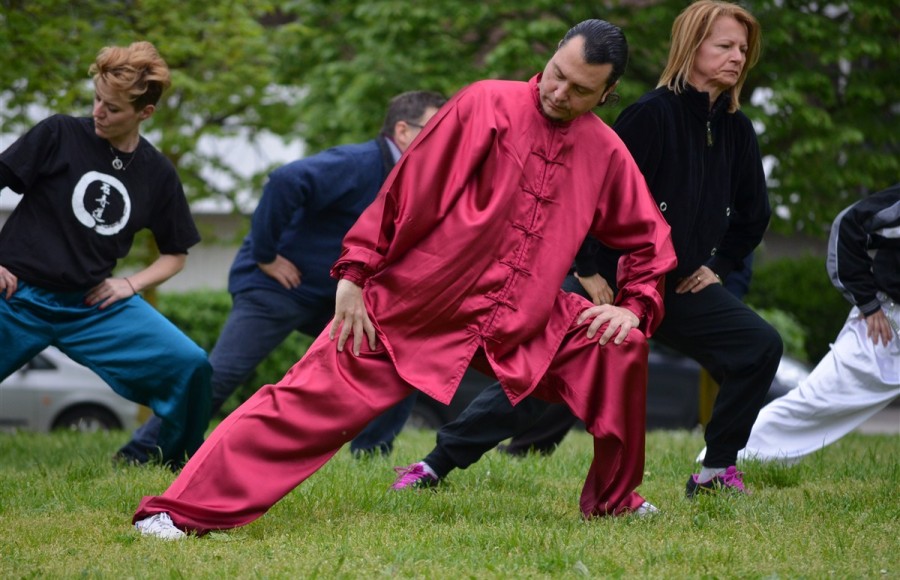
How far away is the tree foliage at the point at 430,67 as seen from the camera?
34.6ft

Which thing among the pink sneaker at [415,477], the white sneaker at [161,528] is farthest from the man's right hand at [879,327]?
the white sneaker at [161,528]

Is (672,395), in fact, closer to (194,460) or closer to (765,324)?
(765,324)

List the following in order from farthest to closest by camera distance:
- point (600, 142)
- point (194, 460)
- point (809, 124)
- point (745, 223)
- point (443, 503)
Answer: point (809, 124), point (745, 223), point (443, 503), point (600, 142), point (194, 460)

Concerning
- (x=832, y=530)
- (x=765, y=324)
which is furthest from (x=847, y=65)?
(x=832, y=530)

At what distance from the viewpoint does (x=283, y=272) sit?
745cm

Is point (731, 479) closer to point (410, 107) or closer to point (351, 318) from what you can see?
point (351, 318)

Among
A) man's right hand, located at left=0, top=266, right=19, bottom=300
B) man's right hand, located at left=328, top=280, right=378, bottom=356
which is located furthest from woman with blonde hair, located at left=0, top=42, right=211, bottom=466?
man's right hand, located at left=328, top=280, right=378, bottom=356

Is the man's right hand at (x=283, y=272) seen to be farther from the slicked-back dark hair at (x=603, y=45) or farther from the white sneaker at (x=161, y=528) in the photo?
the slicked-back dark hair at (x=603, y=45)

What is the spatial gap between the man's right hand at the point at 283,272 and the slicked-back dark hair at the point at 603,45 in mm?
3050

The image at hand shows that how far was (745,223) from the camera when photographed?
20.1 ft

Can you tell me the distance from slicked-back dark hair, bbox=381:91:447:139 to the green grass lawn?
2.13 meters

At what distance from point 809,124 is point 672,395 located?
3629mm

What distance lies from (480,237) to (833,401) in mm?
2903

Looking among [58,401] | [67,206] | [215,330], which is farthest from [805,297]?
[67,206]
